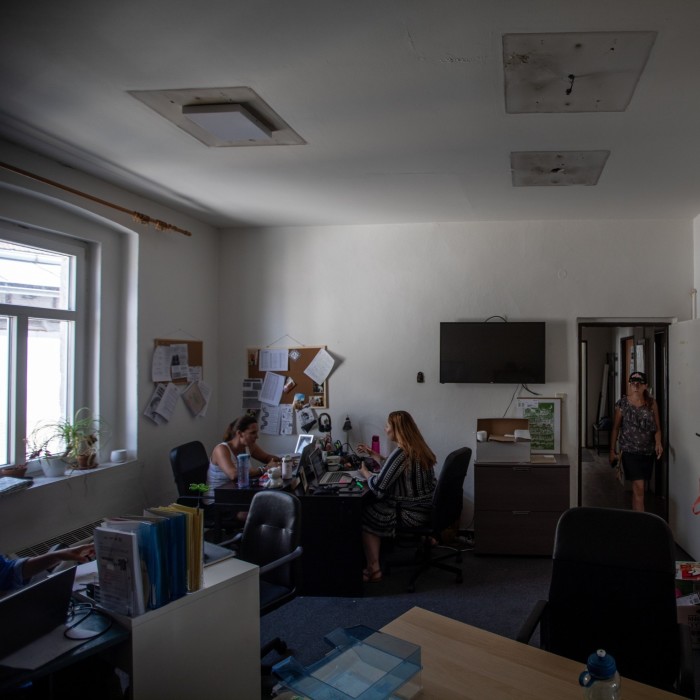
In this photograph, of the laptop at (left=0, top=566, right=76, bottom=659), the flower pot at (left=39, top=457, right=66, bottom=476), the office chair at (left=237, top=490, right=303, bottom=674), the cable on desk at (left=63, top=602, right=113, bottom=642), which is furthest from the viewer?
the flower pot at (left=39, top=457, right=66, bottom=476)

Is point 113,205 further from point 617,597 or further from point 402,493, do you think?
point 617,597

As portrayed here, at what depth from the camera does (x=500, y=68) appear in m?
2.31

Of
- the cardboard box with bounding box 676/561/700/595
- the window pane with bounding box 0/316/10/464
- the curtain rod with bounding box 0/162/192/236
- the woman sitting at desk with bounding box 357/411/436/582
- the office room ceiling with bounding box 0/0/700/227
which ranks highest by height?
the office room ceiling with bounding box 0/0/700/227

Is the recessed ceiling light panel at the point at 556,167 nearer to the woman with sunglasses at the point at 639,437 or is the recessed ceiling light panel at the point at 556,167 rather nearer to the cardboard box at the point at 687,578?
the woman with sunglasses at the point at 639,437

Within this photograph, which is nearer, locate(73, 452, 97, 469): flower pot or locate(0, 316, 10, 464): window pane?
locate(0, 316, 10, 464): window pane

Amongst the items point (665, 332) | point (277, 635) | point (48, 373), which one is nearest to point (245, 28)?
point (48, 373)

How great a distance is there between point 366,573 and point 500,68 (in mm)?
3386

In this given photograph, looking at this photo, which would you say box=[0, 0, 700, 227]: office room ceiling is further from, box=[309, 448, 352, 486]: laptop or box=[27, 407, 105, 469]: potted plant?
box=[309, 448, 352, 486]: laptop

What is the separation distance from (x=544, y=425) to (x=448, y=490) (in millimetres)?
1431

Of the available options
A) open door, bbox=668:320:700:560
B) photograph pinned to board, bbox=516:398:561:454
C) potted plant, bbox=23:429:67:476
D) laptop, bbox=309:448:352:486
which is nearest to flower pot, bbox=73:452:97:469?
potted plant, bbox=23:429:67:476

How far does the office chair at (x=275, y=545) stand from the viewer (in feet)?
9.60

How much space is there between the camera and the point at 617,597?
79.2 inches

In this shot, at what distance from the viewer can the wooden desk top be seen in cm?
157

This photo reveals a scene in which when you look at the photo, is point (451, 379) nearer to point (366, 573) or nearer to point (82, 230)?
point (366, 573)
